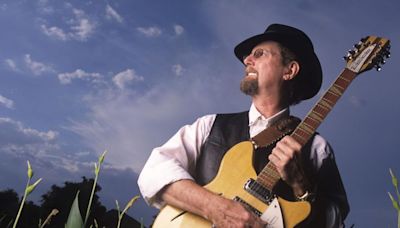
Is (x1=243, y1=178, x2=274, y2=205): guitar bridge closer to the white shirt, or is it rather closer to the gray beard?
the white shirt

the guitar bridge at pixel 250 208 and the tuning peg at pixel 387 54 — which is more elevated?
the tuning peg at pixel 387 54

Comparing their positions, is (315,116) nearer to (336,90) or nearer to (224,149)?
(336,90)

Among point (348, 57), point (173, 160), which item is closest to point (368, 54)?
point (348, 57)

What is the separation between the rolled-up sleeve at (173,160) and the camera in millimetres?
2387

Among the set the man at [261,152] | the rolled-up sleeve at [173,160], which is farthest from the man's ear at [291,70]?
the rolled-up sleeve at [173,160]

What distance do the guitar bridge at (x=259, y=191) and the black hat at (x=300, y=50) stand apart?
0.86 m

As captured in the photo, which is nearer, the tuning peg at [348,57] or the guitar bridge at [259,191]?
the guitar bridge at [259,191]

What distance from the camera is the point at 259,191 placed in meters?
2.35

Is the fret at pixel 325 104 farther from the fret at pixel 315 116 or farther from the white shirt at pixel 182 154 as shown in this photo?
the white shirt at pixel 182 154

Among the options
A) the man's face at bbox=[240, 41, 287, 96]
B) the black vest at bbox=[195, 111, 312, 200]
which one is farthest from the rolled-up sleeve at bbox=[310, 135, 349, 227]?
the man's face at bbox=[240, 41, 287, 96]

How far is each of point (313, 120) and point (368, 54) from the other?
0.82 meters

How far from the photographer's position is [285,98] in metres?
2.87

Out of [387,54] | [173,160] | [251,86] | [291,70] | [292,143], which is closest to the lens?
[292,143]

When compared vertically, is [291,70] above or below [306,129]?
above
